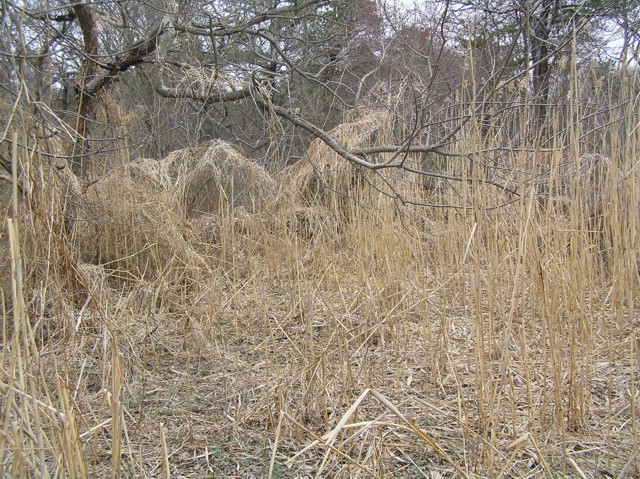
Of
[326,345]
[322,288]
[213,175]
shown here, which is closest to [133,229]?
[213,175]

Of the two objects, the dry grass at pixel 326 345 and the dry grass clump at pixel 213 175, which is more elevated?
the dry grass clump at pixel 213 175

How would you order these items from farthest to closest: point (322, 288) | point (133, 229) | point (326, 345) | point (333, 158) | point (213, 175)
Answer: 1. point (333, 158)
2. point (213, 175)
3. point (133, 229)
4. point (322, 288)
5. point (326, 345)

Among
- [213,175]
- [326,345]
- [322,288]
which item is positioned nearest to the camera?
[326,345]

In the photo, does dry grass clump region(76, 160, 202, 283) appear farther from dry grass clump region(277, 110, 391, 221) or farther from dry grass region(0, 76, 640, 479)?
dry grass clump region(277, 110, 391, 221)

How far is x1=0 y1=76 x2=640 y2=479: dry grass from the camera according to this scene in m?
1.26

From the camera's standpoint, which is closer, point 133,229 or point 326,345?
point 326,345

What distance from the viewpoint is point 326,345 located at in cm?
166

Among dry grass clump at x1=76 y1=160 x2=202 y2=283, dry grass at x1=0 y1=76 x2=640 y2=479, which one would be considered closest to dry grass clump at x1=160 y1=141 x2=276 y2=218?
dry grass at x1=0 y1=76 x2=640 y2=479

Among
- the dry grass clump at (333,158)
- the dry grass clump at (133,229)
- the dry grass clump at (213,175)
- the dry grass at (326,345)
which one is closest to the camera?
the dry grass at (326,345)

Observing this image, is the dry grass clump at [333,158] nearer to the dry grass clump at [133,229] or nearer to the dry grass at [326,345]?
the dry grass at [326,345]

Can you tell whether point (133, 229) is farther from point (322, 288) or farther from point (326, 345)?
point (326, 345)

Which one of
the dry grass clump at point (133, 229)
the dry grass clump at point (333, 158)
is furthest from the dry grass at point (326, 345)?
the dry grass clump at point (333, 158)

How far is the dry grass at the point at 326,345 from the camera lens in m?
1.26

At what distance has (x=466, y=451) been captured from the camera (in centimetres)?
148
